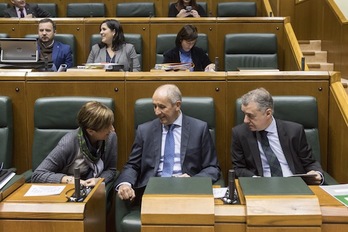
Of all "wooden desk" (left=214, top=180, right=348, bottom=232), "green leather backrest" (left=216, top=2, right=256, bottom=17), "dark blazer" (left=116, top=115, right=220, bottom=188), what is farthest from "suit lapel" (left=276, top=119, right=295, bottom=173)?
"green leather backrest" (left=216, top=2, right=256, bottom=17)

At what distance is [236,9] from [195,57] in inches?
57.1

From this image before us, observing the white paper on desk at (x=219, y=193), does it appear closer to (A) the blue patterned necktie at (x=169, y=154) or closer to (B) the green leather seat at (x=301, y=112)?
(A) the blue patterned necktie at (x=169, y=154)

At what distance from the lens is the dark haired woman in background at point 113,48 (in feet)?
9.57

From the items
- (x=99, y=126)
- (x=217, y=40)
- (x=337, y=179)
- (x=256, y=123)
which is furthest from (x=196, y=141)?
(x=217, y=40)

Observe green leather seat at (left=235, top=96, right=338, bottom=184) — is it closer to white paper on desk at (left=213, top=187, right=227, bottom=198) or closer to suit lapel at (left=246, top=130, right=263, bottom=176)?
suit lapel at (left=246, top=130, right=263, bottom=176)

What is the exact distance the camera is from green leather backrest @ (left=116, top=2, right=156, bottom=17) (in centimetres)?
428

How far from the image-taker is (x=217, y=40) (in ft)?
10.6

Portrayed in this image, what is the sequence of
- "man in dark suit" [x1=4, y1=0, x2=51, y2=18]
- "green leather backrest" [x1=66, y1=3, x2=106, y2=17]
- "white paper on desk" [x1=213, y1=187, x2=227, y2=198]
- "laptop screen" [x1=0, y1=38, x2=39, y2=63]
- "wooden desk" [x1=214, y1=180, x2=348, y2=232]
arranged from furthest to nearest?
"green leather backrest" [x1=66, y1=3, x2=106, y2=17]
"man in dark suit" [x1=4, y1=0, x2=51, y2=18]
"laptop screen" [x1=0, y1=38, x2=39, y2=63]
"white paper on desk" [x1=213, y1=187, x2=227, y2=198]
"wooden desk" [x1=214, y1=180, x2=348, y2=232]

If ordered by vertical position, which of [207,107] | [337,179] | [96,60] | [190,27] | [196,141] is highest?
[190,27]

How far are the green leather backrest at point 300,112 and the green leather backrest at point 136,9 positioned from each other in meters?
2.65

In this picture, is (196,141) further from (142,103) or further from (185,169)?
(142,103)

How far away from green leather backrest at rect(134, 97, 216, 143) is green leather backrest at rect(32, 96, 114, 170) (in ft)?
0.36

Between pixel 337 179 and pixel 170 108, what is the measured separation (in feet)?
2.29

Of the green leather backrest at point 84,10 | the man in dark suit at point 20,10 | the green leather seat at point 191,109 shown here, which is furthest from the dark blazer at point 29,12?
the green leather seat at point 191,109
